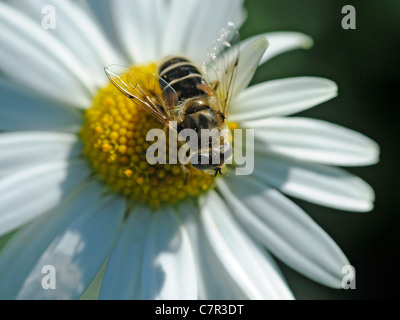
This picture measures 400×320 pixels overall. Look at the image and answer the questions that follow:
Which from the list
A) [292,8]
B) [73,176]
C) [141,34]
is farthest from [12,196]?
[292,8]

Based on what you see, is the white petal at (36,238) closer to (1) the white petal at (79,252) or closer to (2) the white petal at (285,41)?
(1) the white petal at (79,252)

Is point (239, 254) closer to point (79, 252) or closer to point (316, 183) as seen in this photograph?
point (316, 183)

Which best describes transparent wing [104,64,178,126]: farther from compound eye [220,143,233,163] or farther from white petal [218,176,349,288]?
white petal [218,176,349,288]

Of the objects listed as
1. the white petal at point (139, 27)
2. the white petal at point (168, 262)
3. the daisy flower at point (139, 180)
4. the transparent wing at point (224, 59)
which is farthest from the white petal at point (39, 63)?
the white petal at point (168, 262)

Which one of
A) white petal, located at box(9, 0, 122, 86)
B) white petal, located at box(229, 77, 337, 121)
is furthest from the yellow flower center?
white petal, located at box(229, 77, 337, 121)

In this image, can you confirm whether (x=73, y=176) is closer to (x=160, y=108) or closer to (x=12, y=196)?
(x=12, y=196)

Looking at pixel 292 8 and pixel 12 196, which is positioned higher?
pixel 292 8

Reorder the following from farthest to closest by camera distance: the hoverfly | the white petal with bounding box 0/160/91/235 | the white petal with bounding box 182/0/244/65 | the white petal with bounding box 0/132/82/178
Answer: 1. the white petal with bounding box 182/0/244/65
2. the white petal with bounding box 0/132/82/178
3. the white petal with bounding box 0/160/91/235
4. the hoverfly
